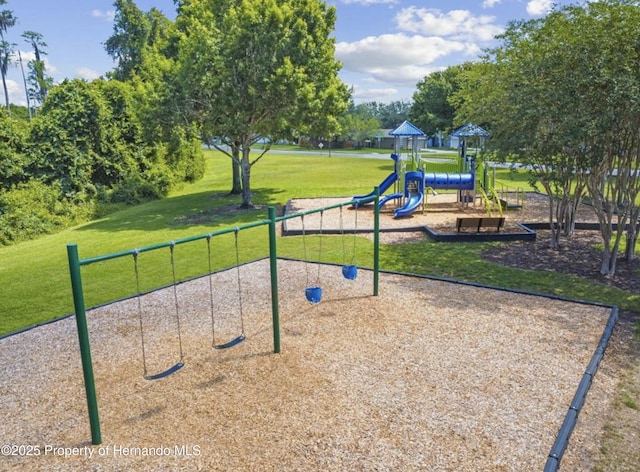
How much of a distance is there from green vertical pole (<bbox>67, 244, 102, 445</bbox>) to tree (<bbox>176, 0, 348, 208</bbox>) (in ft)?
40.7

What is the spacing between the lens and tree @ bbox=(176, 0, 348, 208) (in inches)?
607

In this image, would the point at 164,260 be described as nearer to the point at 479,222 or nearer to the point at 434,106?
the point at 479,222

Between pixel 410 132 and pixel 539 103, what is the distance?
941 cm

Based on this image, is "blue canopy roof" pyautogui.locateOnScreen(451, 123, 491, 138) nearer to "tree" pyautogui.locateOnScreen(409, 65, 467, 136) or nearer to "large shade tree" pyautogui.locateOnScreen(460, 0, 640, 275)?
"large shade tree" pyautogui.locateOnScreen(460, 0, 640, 275)

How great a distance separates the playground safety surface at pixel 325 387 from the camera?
3883 mm

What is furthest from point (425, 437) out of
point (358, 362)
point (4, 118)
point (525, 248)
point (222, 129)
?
point (4, 118)

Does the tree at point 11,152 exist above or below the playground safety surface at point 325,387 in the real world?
above

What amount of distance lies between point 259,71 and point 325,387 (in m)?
13.1

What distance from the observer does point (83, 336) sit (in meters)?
3.89

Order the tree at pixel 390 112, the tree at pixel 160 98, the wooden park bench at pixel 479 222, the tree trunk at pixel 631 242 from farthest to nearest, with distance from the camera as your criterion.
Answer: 1. the tree at pixel 390 112
2. the tree at pixel 160 98
3. the wooden park bench at pixel 479 222
4. the tree trunk at pixel 631 242

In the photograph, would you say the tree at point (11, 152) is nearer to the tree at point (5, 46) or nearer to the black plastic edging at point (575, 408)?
the black plastic edging at point (575, 408)

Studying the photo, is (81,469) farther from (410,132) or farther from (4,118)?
(4,118)

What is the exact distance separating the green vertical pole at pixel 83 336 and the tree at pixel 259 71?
40.7 feet

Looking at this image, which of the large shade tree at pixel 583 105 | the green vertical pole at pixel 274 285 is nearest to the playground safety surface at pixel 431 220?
the large shade tree at pixel 583 105
